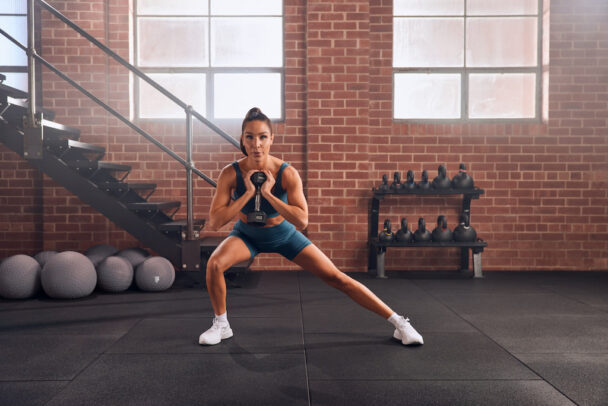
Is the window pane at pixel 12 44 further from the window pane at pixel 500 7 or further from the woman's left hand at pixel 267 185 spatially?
the window pane at pixel 500 7

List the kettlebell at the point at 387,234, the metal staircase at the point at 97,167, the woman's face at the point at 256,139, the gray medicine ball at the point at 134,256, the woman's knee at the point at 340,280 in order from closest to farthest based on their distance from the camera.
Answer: the woman's face at the point at 256,139
the woman's knee at the point at 340,280
the metal staircase at the point at 97,167
the gray medicine ball at the point at 134,256
the kettlebell at the point at 387,234

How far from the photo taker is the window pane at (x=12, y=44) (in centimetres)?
548

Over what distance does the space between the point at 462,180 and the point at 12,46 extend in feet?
18.4

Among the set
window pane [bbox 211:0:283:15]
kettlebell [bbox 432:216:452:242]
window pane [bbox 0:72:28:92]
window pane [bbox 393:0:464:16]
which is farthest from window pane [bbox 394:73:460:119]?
window pane [bbox 0:72:28:92]

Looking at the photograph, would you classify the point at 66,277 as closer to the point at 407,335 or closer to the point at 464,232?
the point at 407,335

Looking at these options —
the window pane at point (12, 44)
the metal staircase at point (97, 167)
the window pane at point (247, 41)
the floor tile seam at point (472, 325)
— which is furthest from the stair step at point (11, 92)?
the floor tile seam at point (472, 325)

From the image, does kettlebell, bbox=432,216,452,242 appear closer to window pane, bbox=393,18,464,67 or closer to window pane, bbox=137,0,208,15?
window pane, bbox=393,18,464,67

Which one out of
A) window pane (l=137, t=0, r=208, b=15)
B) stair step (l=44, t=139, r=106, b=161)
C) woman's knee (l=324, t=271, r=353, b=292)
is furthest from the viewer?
window pane (l=137, t=0, r=208, b=15)

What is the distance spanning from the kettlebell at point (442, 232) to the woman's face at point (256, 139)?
9.85 ft

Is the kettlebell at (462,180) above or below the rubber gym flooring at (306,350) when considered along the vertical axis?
above

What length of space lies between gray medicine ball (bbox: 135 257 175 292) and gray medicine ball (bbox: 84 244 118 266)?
486 mm

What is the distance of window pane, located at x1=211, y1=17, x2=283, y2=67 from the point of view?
560cm

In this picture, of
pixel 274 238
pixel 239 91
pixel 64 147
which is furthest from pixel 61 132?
pixel 274 238

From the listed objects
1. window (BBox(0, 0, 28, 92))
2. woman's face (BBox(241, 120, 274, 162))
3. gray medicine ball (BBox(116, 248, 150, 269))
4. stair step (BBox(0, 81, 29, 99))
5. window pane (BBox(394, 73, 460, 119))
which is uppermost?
window (BBox(0, 0, 28, 92))
